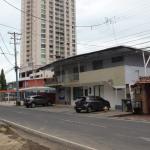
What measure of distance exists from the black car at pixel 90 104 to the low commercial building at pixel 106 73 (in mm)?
2580

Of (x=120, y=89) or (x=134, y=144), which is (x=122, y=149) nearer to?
(x=134, y=144)

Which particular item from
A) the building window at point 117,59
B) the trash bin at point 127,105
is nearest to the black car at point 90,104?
the trash bin at point 127,105

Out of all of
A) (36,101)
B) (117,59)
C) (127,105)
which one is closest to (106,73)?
(117,59)

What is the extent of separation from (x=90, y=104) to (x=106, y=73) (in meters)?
5.74

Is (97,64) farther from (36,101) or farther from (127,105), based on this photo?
(36,101)

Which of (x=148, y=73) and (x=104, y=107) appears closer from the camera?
(x=104, y=107)

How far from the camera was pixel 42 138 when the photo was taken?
47.5ft

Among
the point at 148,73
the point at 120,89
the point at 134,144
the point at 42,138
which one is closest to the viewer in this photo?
the point at 134,144

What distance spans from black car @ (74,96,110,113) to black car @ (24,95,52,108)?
1442cm

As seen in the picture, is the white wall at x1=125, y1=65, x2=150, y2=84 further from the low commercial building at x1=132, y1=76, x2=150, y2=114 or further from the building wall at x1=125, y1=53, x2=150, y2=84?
the low commercial building at x1=132, y1=76, x2=150, y2=114

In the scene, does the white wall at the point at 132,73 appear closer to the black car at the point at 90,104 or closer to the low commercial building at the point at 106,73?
the low commercial building at the point at 106,73

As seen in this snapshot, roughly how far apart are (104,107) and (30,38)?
82253mm

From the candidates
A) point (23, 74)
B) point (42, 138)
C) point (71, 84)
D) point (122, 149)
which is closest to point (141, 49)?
point (71, 84)

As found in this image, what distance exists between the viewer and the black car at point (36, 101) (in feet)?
157
